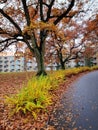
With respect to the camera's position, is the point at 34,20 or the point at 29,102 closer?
the point at 29,102

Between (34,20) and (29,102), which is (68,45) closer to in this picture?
(34,20)

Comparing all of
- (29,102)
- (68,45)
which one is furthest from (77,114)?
(68,45)

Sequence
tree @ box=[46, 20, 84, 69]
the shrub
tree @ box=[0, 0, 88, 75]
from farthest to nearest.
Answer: tree @ box=[46, 20, 84, 69], tree @ box=[0, 0, 88, 75], the shrub

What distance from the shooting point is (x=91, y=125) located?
7012 mm

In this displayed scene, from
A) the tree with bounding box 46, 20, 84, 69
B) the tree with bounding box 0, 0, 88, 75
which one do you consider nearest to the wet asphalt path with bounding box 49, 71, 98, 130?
the tree with bounding box 0, 0, 88, 75

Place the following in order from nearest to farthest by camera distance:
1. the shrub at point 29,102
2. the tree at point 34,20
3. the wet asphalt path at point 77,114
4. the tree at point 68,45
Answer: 1. the wet asphalt path at point 77,114
2. the shrub at point 29,102
3. the tree at point 34,20
4. the tree at point 68,45

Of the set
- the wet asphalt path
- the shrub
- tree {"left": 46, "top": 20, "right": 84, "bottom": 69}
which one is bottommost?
the wet asphalt path

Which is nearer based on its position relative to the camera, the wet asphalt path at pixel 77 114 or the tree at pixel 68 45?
the wet asphalt path at pixel 77 114

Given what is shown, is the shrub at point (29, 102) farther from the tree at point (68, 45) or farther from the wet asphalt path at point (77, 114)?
the tree at point (68, 45)

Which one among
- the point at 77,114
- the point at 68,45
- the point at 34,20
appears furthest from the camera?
the point at 68,45

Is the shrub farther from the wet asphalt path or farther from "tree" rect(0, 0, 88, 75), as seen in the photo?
"tree" rect(0, 0, 88, 75)

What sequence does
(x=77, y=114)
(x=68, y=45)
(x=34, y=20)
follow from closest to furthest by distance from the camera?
(x=77, y=114)
(x=34, y=20)
(x=68, y=45)

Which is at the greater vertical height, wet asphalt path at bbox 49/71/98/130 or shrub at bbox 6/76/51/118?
shrub at bbox 6/76/51/118

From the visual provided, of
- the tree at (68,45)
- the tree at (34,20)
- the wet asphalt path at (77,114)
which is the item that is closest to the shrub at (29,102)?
the wet asphalt path at (77,114)
